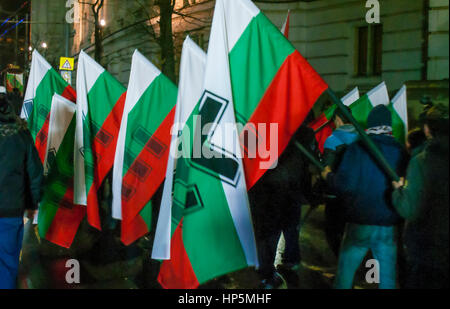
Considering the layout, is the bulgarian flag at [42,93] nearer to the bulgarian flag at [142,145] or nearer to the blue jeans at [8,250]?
the bulgarian flag at [142,145]

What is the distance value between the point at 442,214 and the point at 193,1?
54.8ft

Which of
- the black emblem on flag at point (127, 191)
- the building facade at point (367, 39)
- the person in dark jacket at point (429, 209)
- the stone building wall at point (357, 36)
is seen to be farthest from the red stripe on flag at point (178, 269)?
the building facade at point (367, 39)

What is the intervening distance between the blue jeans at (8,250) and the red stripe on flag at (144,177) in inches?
48.6

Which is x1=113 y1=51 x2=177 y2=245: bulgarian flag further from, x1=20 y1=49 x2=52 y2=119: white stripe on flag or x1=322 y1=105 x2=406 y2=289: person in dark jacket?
x1=322 y1=105 x2=406 y2=289: person in dark jacket

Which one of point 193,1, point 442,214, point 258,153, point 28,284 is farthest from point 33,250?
point 193,1

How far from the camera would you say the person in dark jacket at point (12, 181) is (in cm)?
443

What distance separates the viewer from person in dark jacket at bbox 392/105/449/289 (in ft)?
11.5

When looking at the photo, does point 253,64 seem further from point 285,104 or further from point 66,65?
point 66,65

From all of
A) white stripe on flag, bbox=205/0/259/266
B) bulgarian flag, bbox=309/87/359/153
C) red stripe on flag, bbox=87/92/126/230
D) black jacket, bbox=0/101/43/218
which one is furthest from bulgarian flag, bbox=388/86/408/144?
black jacket, bbox=0/101/43/218

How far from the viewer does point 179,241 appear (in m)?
3.79

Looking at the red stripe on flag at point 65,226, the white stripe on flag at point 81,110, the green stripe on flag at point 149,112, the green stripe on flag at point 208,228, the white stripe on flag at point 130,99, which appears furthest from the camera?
the red stripe on flag at point 65,226

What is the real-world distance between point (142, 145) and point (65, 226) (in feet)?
4.73

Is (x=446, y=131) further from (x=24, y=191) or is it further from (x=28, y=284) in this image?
(x=28, y=284)

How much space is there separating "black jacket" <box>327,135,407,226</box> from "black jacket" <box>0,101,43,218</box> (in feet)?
9.06
